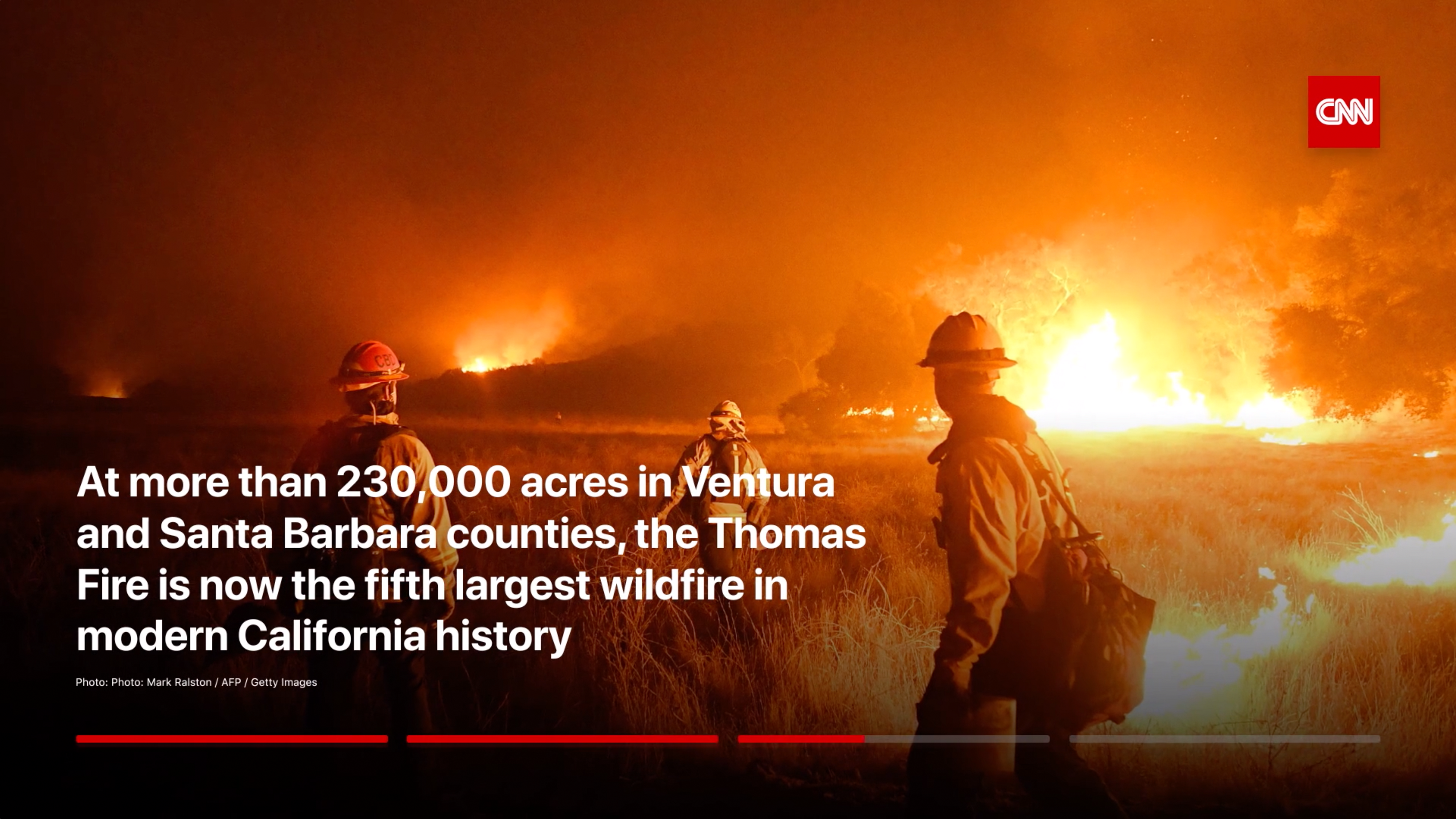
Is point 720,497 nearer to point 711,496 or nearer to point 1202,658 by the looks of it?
point 711,496

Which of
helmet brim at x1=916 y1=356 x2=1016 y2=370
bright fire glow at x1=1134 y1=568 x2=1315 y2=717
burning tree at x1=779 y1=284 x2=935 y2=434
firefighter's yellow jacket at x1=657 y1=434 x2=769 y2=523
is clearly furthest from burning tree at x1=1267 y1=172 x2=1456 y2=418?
helmet brim at x1=916 y1=356 x2=1016 y2=370

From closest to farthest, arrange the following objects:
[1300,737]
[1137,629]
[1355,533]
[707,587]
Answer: [1137,629]
[1300,737]
[707,587]
[1355,533]

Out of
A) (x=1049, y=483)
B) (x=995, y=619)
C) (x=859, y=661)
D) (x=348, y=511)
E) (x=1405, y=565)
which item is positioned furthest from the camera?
(x=1405, y=565)

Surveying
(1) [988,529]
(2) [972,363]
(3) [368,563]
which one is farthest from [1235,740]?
(3) [368,563]

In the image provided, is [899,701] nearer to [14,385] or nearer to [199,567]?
[199,567]

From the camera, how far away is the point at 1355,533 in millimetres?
9102

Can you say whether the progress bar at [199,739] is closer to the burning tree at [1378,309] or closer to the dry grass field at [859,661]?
the dry grass field at [859,661]

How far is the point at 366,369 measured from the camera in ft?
13.5

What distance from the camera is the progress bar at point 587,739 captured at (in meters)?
4.29

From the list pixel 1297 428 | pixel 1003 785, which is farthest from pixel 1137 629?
pixel 1297 428

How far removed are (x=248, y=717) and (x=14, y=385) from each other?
70.6 m

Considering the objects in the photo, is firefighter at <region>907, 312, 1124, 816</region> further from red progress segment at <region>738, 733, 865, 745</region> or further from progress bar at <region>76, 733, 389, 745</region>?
progress bar at <region>76, 733, 389, 745</region>

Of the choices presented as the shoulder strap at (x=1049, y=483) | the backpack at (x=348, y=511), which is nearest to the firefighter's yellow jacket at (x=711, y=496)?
the backpack at (x=348, y=511)

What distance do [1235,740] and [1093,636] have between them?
2495 millimetres
